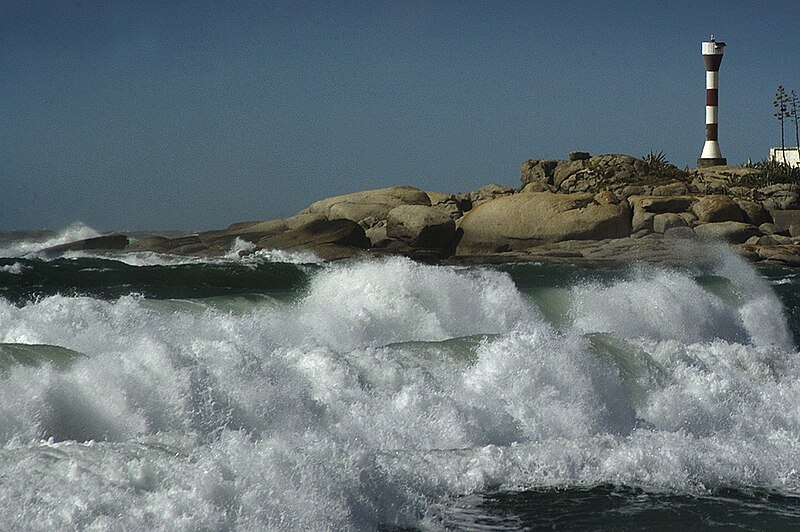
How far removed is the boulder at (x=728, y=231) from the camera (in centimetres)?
3075

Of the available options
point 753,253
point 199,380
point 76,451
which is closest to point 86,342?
point 199,380

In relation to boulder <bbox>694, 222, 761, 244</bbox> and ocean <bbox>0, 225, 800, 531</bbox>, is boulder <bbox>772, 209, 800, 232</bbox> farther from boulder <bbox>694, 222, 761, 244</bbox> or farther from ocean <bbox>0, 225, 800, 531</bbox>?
ocean <bbox>0, 225, 800, 531</bbox>

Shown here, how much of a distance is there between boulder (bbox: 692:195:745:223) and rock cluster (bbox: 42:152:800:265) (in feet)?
0.09

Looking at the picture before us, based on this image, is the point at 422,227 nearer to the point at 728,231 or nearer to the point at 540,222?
the point at 540,222

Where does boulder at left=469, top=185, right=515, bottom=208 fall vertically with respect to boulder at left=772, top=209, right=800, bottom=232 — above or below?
above

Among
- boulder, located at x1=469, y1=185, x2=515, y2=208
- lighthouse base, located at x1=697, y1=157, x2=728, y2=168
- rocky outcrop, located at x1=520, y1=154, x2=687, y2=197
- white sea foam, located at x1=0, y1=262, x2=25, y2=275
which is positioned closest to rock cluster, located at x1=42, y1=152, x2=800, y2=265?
boulder, located at x1=469, y1=185, x2=515, y2=208

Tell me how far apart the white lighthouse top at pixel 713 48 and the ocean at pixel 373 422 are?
3590 cm

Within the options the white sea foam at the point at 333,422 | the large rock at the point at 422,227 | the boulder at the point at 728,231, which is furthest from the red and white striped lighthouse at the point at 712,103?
the white sea foam at the point at 333,422

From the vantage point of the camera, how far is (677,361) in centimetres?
1208

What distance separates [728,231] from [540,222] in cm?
527

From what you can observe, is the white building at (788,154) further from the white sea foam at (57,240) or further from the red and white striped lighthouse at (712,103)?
the white sea foam at (57,240)

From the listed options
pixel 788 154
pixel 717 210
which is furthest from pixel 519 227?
pixel 788 154

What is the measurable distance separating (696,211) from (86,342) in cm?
2315

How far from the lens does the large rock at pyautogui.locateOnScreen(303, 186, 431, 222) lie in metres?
33.5
